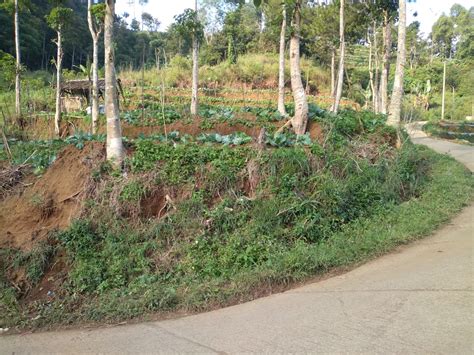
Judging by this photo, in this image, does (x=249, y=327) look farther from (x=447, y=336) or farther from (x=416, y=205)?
(x=416, y=205)

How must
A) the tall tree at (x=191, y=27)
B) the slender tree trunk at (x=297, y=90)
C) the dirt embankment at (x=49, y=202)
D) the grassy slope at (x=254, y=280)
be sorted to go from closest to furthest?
the grassy slope at (x=254, y=280) → the dirt embankment at (x=49, y=202) → the slender tree trunk at (x=297, y=90) → the tall tree at (x=191, y=27)

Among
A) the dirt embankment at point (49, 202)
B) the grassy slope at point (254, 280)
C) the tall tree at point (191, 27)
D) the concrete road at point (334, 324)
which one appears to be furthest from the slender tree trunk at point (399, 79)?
the dirt embankment at point (49, 202)

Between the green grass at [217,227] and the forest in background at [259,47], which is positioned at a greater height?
the forest in background at [259,47]

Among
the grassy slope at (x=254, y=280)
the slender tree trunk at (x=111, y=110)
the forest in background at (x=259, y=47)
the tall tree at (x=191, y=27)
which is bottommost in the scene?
→ the grassy slope at (x=254, y=280)

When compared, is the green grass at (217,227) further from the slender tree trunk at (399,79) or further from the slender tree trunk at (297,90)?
the slender tree trunk at (399,79)

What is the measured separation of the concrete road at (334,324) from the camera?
12.6 ft

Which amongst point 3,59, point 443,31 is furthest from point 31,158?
point 443,31

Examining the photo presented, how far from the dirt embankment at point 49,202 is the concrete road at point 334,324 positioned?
234cm

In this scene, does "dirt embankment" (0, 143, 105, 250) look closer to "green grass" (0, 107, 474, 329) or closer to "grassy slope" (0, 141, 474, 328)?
"green grass" (0, 107, 474, 329)

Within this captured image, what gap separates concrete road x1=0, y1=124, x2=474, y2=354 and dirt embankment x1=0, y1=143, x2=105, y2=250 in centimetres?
234

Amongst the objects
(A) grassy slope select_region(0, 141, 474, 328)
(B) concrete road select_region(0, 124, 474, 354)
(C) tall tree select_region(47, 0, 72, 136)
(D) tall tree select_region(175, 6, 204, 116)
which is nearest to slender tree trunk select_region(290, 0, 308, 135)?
(A) grassy slope select_region(0, 141, 474, 328)

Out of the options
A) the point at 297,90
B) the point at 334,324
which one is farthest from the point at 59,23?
the point at 334,324

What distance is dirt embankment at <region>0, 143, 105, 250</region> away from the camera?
686 centimetres

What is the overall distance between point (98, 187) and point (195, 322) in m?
3.42
